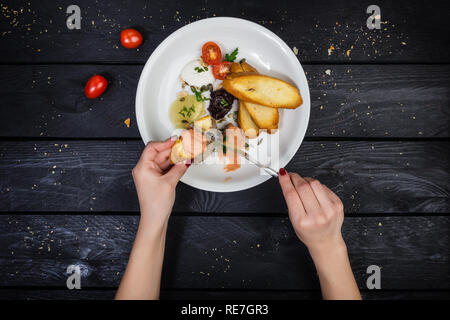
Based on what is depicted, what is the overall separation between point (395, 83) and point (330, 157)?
1.01ft

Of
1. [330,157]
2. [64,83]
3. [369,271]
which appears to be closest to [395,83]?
[330,157]

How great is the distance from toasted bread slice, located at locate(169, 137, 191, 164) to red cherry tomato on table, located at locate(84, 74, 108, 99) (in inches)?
12.2

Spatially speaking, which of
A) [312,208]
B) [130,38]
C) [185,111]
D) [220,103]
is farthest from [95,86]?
[312,208]

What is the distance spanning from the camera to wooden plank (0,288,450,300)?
3.23 ft

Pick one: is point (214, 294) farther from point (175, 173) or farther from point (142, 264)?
point (175, 173)

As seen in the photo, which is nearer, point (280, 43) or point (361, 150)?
point (280, 43)

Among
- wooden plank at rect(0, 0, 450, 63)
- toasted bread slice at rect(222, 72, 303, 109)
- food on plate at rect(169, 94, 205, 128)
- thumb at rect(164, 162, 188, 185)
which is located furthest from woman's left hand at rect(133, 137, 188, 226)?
wooden plank at rect(0, 0, 450, 63)

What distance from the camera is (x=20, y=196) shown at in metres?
0.99

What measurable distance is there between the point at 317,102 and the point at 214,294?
68cm

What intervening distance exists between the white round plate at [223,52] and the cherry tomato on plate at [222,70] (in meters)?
0.04

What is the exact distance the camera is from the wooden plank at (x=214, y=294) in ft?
3.23

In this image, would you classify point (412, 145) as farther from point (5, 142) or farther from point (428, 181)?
point (5, 142)

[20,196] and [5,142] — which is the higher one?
[5,142]

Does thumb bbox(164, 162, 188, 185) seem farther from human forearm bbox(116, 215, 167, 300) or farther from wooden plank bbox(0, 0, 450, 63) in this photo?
wooden plank bbox(0, 0, 450, 63)
